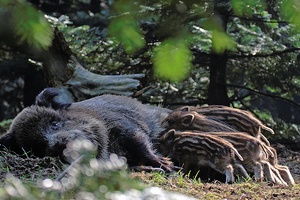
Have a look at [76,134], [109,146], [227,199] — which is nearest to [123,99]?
[109,146]

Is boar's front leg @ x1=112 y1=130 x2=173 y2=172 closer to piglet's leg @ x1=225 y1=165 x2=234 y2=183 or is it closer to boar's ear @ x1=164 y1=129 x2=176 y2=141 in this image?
boar's ear @ x1=164 y1=129 x2=176 y2=141

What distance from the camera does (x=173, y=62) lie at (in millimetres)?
2521

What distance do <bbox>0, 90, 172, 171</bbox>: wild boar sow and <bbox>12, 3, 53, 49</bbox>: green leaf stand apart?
125 inches

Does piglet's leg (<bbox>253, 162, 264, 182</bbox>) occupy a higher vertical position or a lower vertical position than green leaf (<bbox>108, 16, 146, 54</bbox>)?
lower

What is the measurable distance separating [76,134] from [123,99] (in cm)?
158

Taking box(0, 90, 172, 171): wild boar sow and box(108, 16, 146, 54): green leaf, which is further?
box(0, 90, 172, 171): wild boar sow

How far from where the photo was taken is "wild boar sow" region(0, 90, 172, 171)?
18.8 ft

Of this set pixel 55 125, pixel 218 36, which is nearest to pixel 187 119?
pixel 55 125

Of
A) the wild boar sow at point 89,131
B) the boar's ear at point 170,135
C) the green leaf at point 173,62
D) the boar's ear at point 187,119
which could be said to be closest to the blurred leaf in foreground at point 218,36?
the green leaf at point 173,62

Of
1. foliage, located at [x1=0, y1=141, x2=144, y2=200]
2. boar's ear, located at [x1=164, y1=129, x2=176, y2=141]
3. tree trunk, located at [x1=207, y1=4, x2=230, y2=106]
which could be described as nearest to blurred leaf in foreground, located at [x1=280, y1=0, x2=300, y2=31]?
foliage, located at [x1=0, y1=141, x2=144, y2=200]

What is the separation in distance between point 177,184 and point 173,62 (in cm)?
251

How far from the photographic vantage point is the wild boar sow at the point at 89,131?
225 inches

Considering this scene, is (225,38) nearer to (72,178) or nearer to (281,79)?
(72,178)

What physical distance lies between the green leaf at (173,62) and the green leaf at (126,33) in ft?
0.51
